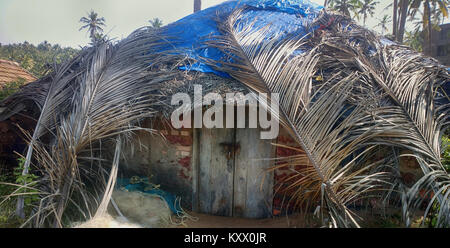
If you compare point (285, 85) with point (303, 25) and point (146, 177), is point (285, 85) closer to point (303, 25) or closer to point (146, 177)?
Result: point (303, 25)

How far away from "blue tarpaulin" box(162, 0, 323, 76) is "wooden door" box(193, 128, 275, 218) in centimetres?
115

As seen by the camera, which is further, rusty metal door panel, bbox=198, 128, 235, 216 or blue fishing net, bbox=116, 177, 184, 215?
rusty metal door panel, bbox=198, 128, 235, 216

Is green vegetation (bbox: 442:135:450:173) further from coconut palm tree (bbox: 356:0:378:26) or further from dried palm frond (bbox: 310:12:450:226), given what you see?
coconut palm tree (bbox: 356:0:378:26)

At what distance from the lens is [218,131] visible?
3988 millimetres

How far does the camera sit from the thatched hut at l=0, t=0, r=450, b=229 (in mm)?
2828

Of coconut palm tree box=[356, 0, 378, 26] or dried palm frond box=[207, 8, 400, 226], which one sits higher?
coconut palm tree box=[356, 0, 378, 26]

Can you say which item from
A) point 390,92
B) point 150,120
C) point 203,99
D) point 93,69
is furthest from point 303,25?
point 93,69

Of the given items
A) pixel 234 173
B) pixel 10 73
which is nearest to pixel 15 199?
pixel 234 173

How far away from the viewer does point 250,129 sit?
3.90 metres

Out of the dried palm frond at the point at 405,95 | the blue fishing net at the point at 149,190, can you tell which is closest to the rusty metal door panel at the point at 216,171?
the blue fishing net at the point at 149,190

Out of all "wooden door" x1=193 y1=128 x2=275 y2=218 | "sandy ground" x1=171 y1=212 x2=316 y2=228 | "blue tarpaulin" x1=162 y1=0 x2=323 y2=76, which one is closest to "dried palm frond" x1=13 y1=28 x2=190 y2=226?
"blue tarpaulin" x1=162 y1=0 x2=323 y2=76

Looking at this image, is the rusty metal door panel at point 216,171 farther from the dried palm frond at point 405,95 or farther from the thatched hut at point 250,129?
the dried palm frond at point 405,95

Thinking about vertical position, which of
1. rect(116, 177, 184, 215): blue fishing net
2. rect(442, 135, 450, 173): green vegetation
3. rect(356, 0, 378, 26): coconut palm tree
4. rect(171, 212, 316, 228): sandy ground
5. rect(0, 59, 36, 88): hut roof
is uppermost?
rect(356, 0, 378, 26): coconut palm tree

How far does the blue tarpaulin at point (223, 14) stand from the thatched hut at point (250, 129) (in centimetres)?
4
